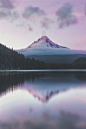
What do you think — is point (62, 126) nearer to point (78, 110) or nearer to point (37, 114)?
point (37, 114)

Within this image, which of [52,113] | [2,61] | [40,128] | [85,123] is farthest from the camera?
[2,61]

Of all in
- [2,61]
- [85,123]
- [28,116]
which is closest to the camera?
[85,123]

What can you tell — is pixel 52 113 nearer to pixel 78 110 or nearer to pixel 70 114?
pixel 70 114

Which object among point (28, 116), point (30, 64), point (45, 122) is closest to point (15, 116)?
point (28, 116)

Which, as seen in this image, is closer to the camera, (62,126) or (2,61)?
(62,126)

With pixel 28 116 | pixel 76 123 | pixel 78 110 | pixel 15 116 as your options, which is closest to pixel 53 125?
pixel 76 123

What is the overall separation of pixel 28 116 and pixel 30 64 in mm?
172726

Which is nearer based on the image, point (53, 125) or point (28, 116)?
point (53, 125)

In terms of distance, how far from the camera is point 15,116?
366 inches

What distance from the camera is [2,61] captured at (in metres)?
141

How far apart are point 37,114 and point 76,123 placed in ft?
8.05

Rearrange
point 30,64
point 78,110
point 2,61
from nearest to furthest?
point 78,110 < point 2,61 < point 30,64

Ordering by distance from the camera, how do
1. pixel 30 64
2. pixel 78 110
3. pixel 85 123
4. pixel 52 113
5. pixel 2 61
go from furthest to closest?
pixel 30 64 → pixel 2 61 → pixel 78 110 → pixel 52 113 → pixel 85 123

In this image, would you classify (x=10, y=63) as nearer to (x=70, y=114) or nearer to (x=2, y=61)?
(x=2, y=61)
